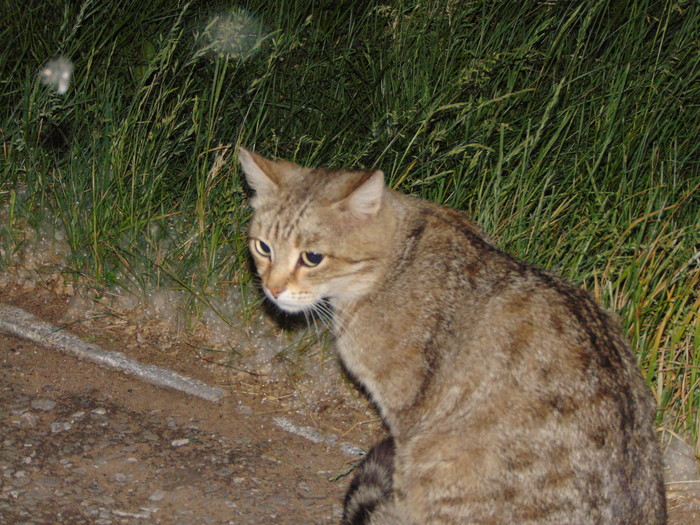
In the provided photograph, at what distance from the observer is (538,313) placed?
284cm

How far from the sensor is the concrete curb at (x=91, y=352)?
3994 millimetres

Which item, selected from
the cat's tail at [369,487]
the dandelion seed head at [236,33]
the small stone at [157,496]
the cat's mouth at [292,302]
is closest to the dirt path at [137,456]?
the small stone at [157,496]

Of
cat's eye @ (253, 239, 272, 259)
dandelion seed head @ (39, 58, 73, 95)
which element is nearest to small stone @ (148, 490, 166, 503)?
cat's eye @ (253, 239, 272, 259)

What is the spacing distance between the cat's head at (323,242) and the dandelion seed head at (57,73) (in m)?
1.83

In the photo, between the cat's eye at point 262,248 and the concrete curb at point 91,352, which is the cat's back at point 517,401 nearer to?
the cat's eye at point 262,248

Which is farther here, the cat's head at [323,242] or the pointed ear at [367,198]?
the cat's head at [323,242]

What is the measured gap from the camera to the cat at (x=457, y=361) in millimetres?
2646

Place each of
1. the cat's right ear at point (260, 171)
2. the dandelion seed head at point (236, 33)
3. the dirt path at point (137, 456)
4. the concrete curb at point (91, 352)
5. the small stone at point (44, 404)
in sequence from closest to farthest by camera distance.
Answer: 1. the dirt path at point (137, 456)
2. the cat's right ear at point (260, 171)
3. the small stone at point (44, 404)
4. the concrete curb at point (91, 352)
5. the dandelion seed head at point (236, 33)

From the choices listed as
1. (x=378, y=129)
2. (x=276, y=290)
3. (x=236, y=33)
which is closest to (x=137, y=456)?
(x=276, y=290)

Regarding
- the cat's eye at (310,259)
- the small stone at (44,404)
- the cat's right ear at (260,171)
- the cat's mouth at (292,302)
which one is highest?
the cat's right ear at (260,171)

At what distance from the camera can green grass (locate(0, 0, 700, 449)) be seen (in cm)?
402

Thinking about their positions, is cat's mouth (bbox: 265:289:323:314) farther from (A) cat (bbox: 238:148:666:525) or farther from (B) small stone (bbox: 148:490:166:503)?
(B) small stone (bbox: 148:490:166:503)

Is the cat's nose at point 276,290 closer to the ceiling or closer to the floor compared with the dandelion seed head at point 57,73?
closer to the floor

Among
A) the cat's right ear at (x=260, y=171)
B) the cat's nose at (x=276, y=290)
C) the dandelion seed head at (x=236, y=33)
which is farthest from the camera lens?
the dandelion seed head at (x=236, y=33)
